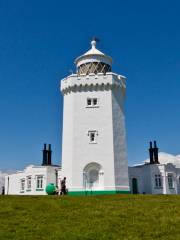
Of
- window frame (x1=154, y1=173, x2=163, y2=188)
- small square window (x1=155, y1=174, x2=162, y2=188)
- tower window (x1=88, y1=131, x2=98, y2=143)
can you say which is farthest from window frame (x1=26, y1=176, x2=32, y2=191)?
small square window (x1=155, y1=174, x2=162, y2=188)

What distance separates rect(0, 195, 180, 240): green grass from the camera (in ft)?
37.9

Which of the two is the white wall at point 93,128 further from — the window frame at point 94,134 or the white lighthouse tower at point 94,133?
the window frame at point 94,134

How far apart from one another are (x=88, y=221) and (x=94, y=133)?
2149 cm

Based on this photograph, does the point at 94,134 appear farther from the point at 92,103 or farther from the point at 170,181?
the point at 170,181

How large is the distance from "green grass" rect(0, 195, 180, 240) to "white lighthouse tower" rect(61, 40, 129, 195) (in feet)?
50.7

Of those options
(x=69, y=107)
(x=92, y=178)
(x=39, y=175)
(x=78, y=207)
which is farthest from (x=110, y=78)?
(x=78, y=207)

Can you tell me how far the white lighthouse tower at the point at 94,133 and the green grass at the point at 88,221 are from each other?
1544 cm

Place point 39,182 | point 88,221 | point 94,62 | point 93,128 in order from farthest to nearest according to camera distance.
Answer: point 39,182, point 94,62, point 93,128, point 88,221

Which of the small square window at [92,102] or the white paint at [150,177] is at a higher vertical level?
the small square window at [92,102]

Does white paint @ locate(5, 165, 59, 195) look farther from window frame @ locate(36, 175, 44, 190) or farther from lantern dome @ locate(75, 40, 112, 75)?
lantern dome @ locate(75, 40, 112, 75)

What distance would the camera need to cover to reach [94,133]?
35031mm

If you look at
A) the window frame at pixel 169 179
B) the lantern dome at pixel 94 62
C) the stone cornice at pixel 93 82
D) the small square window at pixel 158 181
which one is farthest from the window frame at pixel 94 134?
the window frame at pixel 169 179

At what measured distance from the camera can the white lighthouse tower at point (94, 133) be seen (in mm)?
33969

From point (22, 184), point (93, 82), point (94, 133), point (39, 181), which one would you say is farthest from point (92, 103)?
point (22, 184)
